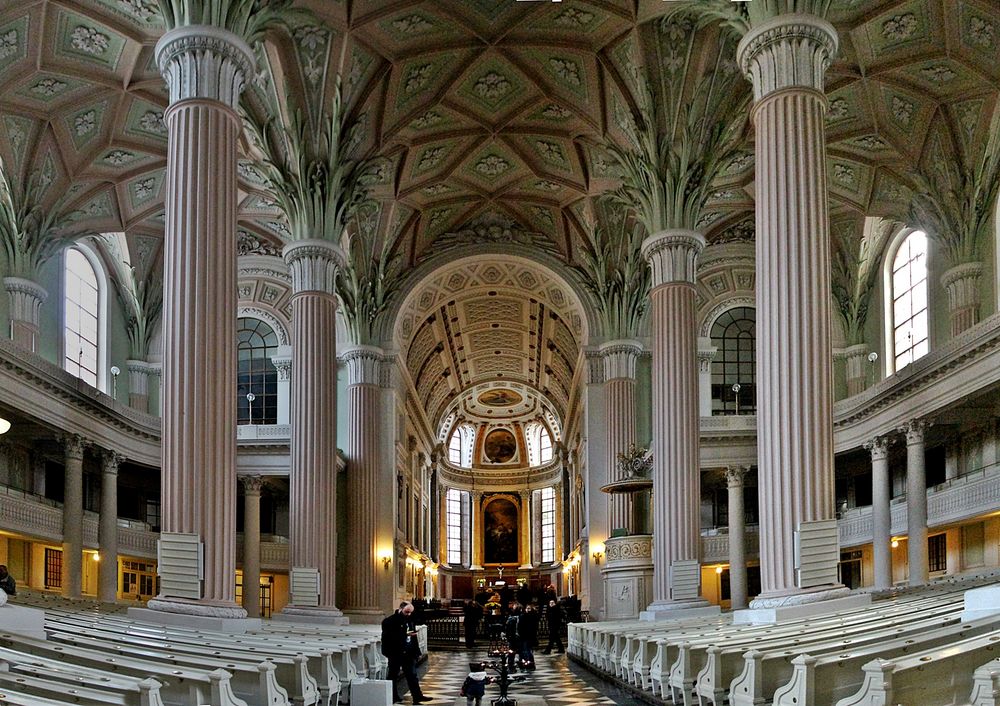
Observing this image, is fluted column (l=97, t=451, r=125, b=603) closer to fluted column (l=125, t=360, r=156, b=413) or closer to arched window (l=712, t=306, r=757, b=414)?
fluted column (l=125, t=360, r=156, b=413)

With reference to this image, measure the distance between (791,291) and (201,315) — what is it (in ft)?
26.9

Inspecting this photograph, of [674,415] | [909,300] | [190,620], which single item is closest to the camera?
[190,620]

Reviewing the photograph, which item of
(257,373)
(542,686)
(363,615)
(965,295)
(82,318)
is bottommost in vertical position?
(363,615)

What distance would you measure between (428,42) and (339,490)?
46.5 ft

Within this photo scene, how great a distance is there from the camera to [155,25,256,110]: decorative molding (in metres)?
15.8

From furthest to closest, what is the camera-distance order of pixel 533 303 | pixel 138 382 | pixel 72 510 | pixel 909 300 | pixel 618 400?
pixel 533 303, pixel 618 400, pixel 138 382, pixel 909 300, pixel 72 510

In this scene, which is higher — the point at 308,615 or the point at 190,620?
the point at 190,620

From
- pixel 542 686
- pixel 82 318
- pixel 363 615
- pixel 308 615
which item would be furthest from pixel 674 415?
pixel 82 318

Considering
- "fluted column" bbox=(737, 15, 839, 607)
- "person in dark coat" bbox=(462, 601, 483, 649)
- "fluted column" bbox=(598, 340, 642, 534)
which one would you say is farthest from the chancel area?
"person in dark coat" bbox=(462, 601, 483, 649)

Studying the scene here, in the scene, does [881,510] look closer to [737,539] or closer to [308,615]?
[737,539]

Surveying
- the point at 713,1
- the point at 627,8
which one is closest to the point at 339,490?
the point at 627,8

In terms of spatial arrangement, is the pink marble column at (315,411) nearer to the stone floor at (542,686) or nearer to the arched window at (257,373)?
the stone floor at (542,686)

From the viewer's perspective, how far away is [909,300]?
31469 mm

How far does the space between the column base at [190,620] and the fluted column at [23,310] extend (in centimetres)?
1428
